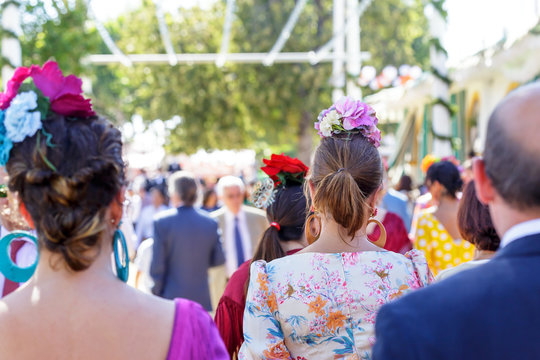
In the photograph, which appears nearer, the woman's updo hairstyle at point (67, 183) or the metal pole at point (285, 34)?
the woman's updo hairstyle at point (67, 183)

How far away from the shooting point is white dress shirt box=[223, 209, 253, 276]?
7.22m

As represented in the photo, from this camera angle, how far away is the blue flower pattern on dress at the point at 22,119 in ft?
5.92

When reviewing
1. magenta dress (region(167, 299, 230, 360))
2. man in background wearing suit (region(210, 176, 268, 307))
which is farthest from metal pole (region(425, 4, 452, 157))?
magenta dress (region(167, 299, 230, 360))

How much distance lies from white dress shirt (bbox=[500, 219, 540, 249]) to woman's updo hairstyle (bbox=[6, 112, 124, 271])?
40.5 inches

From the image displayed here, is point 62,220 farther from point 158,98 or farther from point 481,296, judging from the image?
point 158,98

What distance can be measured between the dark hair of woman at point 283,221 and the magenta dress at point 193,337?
1246mm

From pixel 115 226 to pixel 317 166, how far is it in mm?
1065

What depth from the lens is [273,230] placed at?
10.7 ft

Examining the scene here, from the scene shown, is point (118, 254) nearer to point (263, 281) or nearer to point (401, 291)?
point (263, 281)

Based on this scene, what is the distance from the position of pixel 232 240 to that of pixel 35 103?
18.1ft

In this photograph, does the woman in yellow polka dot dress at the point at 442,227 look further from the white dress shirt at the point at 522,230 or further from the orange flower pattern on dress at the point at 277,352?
the white dress shirt at the point at 522,230

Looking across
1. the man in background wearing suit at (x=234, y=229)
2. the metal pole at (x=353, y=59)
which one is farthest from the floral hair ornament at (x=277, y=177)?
the metal pole at (x=353, y=59)

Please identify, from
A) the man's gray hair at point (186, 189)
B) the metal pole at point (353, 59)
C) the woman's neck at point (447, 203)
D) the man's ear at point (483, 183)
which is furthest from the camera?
the metal pole at point (353, 59)

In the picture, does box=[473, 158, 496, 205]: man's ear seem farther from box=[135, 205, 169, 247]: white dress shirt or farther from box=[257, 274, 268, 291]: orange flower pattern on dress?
box=[135, 205, 169, 247]: white dress shirt
